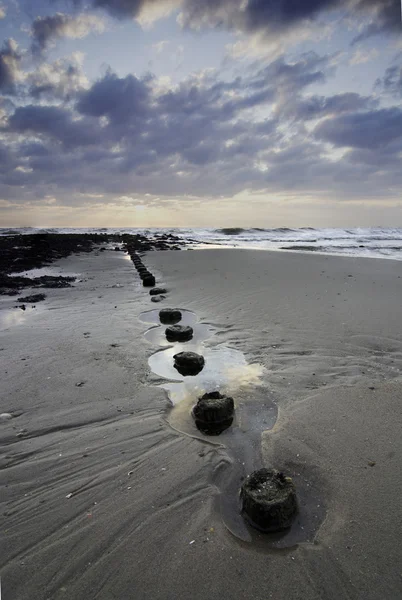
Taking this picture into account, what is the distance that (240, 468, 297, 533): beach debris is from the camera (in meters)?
1.99

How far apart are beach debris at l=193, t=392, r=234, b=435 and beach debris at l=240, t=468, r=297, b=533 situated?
0.78 metres

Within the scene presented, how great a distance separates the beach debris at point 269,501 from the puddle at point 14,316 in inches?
215

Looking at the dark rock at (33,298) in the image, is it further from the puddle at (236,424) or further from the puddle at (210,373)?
the puddle at (210,373)

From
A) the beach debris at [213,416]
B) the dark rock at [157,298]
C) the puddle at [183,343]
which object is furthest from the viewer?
the dark rock at [157,298]

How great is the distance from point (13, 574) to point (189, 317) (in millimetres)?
5137

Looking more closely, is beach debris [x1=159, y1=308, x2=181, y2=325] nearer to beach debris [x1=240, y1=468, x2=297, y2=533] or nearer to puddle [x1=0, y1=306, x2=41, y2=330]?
puddle [x1=0, y1=306, x2=41, y2=330]

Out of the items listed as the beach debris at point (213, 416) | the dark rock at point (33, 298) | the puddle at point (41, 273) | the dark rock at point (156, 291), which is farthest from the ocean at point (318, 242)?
the beach debris at point (213, 416)

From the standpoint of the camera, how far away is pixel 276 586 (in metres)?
1.67

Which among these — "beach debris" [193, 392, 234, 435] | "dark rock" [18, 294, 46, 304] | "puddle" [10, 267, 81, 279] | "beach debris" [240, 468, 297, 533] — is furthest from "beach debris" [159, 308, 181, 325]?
"puddle" [10, 267, 81, 279]

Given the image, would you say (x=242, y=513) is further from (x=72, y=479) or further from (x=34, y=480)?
(x=34, y=480)

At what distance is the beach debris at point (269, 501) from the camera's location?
199 centimetres

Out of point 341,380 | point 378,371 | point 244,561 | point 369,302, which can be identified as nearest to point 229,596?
point 244,561

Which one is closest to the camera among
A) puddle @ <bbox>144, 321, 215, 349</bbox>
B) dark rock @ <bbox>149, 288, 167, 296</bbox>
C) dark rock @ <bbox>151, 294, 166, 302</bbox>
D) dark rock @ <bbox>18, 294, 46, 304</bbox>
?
puddle @ <bbox>144, 321, 215, 349</bbox>

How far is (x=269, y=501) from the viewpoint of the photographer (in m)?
2.01
